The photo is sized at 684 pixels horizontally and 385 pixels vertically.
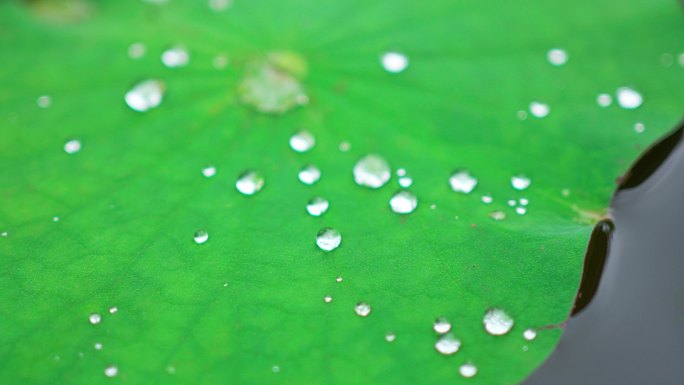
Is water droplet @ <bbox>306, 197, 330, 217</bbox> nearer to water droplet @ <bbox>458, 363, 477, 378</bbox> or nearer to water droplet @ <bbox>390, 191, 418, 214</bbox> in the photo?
water droplet @ <bbox>390, 191, 418, 214</bbox>

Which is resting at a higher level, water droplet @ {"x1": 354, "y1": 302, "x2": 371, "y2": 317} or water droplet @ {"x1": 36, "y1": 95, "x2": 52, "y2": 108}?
water droplet @ {"x1": 354, "y1": 302, "x2": 371, "y2": 317}

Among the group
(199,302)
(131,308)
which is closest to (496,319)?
(199,302)

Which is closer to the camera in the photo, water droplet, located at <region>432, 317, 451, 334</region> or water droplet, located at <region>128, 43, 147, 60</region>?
water droplet, located at <region>432, 317, 451, 334</region>

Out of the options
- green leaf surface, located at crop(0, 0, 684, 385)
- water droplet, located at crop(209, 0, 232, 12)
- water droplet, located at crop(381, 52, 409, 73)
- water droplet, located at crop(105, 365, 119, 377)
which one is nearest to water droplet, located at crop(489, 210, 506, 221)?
Result: green leaf surface, located at crop(0, 0, 684, 385)

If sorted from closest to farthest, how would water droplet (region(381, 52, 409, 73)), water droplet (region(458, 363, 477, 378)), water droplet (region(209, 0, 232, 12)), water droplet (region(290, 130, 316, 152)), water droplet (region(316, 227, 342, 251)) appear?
water droplet (region(458, 363, 477, 378)), water droplet (region(316, 227, 342, 251)), water droplet (region(290, 130, 316, 152)), water droplet (region(381, 52, 409, 73)), water droplet (region(209, 0, 232, 12))

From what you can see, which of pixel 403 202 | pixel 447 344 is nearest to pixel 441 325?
pixel 447 344

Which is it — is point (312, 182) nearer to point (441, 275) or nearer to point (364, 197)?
point (364, 197)
